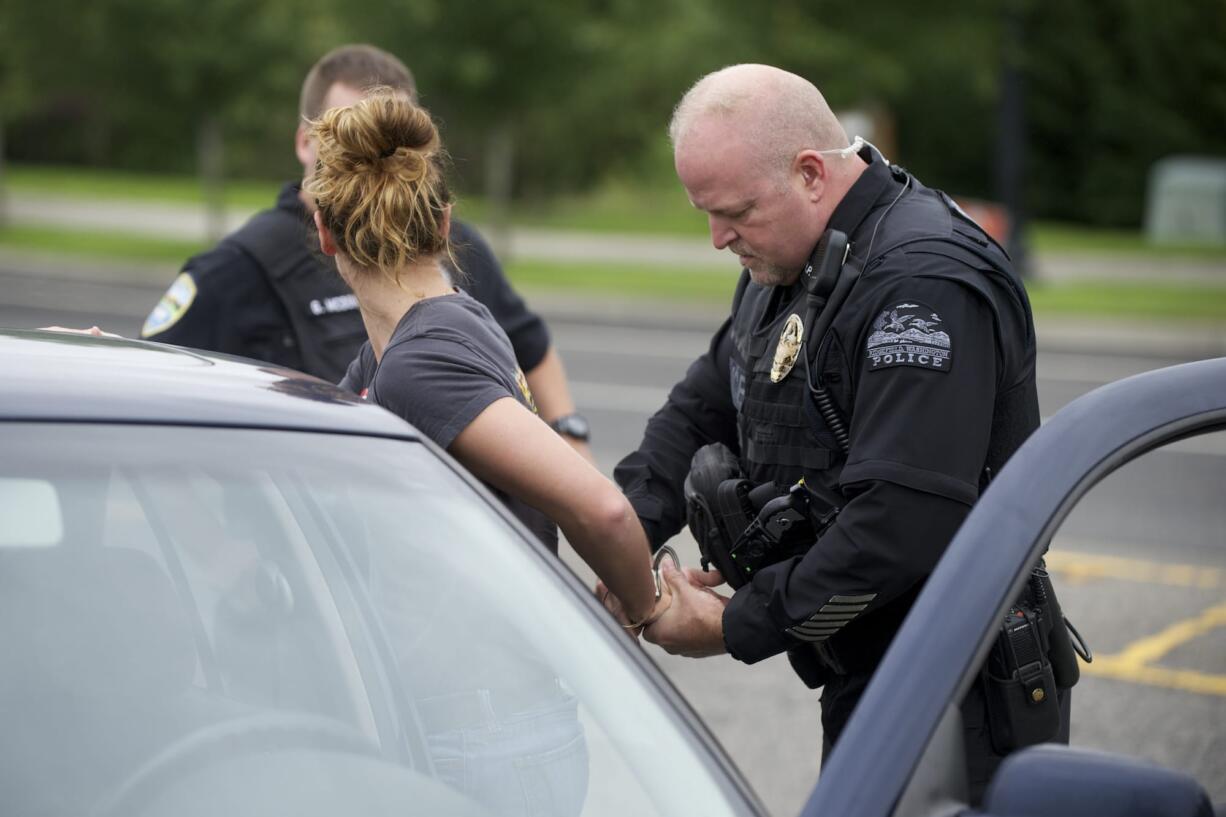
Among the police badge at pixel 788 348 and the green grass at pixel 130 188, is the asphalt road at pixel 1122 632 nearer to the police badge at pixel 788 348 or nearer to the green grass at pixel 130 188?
the police badge at pixel 788 348

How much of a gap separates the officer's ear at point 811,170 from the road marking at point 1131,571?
14.6ft

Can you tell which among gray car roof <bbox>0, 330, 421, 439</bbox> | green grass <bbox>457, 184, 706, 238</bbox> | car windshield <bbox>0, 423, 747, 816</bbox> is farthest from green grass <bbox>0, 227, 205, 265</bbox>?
car windshield <bbox>0, 423, 747, 816</bbox>

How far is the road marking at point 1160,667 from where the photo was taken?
5.26 m

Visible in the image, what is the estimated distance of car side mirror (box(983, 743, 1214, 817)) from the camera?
61.6 inches

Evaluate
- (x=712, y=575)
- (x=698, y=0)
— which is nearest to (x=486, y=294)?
(x=712, y=575)

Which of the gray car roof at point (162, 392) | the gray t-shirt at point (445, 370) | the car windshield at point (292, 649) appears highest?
the gray car roof at point (162, 392)

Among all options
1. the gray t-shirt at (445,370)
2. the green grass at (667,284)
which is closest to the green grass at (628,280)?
the green grass at (667,284)

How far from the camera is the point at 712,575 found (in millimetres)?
2865

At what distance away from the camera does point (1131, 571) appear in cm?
674

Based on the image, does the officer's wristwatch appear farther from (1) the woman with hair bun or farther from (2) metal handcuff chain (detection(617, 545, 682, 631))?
(1) the woman with hair bun

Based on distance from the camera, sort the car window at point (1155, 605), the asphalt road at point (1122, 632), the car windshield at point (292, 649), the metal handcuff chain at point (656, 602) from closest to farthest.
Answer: the car windshield at point (292, 649), the metal handcuff chain at point (656, 602), the asphalt road at point (1122, 632), the car window at point (1155, 605)

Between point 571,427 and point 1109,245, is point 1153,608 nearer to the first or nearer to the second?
point 571,427

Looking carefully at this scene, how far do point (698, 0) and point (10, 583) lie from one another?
24405mm

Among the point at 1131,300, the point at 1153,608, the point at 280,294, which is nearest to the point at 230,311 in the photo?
the point at 280,294
